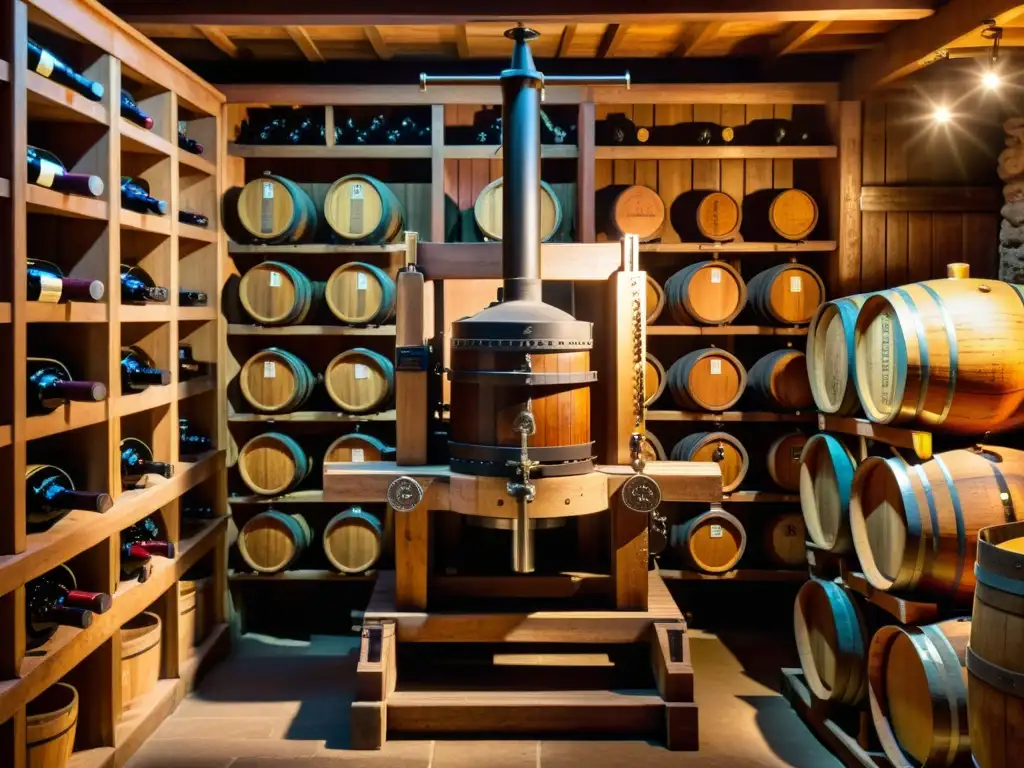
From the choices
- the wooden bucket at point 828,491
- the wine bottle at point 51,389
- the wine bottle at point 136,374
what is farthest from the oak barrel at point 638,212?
the wine bottle at point 51,389

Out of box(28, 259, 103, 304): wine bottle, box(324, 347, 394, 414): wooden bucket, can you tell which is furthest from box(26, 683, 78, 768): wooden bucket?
box(324, 347, 394, 414): wooden bucket

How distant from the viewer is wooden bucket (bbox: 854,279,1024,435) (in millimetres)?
3473

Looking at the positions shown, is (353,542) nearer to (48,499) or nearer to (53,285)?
(48,499)

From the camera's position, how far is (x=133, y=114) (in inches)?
166

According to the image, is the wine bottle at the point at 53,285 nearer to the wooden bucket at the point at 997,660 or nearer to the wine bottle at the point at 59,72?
the wine bottle at the point at 59,72

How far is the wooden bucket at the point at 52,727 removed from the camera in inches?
129

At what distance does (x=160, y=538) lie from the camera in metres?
4.68

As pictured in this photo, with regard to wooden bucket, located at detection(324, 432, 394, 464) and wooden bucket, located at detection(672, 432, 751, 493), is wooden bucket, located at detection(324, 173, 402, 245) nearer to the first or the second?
wooden bucket, located at detection(324, 432, 394, 464)

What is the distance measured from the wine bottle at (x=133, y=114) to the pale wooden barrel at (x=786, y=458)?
347cm

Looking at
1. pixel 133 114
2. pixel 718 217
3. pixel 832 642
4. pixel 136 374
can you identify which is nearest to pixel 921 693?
pixel 832 642

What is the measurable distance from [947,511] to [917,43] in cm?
252

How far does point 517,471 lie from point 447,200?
2454 mm

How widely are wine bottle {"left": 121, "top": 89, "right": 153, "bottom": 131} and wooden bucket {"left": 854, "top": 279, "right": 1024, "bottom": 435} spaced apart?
306 cm

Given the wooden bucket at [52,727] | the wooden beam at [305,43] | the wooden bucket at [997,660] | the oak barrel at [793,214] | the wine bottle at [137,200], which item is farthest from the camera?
the oak barrel at [793,214]
